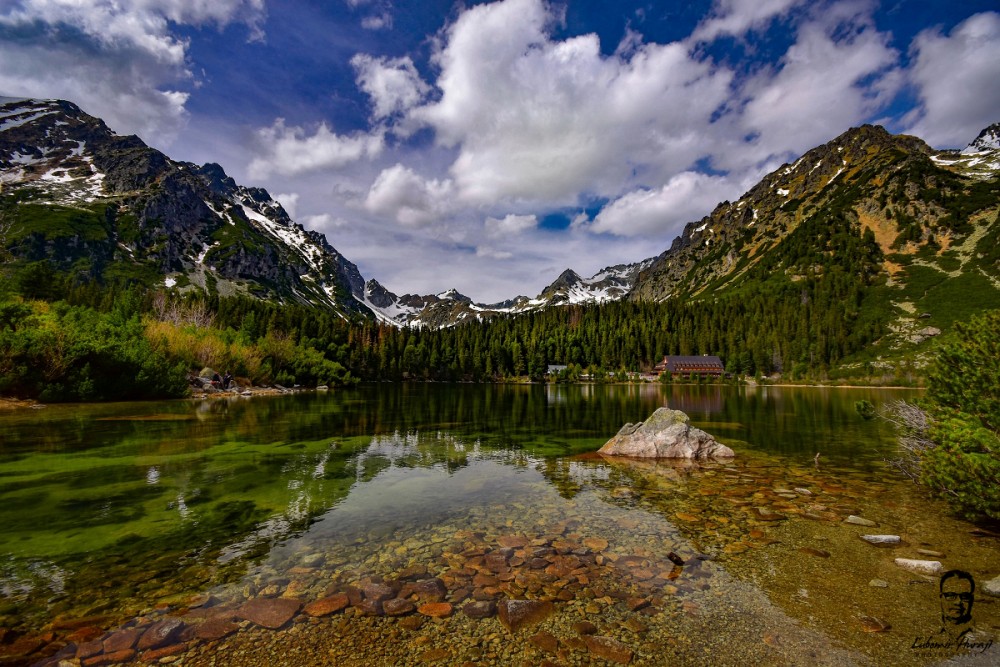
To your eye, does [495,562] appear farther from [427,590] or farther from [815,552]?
[815,552]

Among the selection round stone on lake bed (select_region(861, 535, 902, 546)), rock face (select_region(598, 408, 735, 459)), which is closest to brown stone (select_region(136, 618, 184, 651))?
round stone on lake bed (select_region(861, 535, 902, 546))

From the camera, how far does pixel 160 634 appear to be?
8.29 m

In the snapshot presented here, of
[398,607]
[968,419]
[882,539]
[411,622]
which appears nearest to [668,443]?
[882,539]

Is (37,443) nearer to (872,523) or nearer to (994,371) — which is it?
(872,523)

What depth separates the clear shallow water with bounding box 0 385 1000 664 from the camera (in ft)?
30.8

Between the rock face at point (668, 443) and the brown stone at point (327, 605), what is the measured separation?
69.2ft

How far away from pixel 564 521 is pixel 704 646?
7.37 metres

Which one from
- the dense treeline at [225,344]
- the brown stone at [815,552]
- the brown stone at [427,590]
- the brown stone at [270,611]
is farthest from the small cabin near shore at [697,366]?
the brown stone at [270,611]

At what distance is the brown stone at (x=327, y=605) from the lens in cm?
926

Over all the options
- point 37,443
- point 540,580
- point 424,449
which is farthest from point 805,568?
point 37,443

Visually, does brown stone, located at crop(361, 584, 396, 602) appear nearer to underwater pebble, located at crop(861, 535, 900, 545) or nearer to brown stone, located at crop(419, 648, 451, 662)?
brown stone, located at crop(419, 648, 451, 662)

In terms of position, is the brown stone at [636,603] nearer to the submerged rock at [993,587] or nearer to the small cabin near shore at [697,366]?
the submerged rock at [993,587]

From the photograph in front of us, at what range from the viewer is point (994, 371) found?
1329cm

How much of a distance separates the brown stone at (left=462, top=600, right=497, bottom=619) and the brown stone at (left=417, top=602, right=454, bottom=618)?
1.14ft
